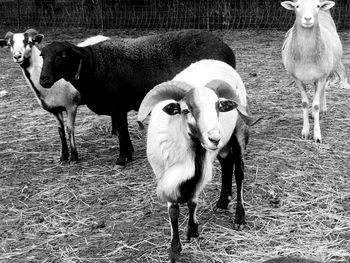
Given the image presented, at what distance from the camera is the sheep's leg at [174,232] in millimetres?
3867

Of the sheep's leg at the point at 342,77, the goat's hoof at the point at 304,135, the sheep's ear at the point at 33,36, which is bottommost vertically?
the goat's hoof at the point at 304,135

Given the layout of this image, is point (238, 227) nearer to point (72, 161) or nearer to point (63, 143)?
point (72, 161)

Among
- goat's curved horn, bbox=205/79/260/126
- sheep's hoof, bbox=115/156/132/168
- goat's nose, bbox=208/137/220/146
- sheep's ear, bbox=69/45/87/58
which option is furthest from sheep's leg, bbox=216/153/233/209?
sheep's ear, bbox=69/45/87/58

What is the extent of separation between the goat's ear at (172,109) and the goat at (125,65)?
2.19m

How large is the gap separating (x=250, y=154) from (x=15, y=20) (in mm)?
11033

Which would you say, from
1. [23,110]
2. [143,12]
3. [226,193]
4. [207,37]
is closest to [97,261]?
[226,193]

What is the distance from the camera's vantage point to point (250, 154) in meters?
5.79

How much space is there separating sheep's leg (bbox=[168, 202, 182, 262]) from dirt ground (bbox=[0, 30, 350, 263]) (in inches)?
3.8

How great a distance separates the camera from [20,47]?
602cm

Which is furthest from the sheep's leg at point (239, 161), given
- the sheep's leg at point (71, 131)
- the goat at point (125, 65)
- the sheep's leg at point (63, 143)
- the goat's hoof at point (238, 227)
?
Answer: the sheep's leg at point (63, 143)

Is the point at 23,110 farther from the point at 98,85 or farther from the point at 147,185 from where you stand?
the point at 147,185

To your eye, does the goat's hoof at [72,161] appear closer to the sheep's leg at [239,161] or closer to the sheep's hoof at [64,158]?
the sheep's hoof at [64,158]

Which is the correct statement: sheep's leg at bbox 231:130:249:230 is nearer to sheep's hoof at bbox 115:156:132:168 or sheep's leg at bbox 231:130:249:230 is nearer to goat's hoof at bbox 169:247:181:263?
goat's hoof at bbox 169:247:181:263

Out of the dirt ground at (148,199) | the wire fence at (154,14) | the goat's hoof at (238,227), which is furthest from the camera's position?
the wire fence at (154,14)
